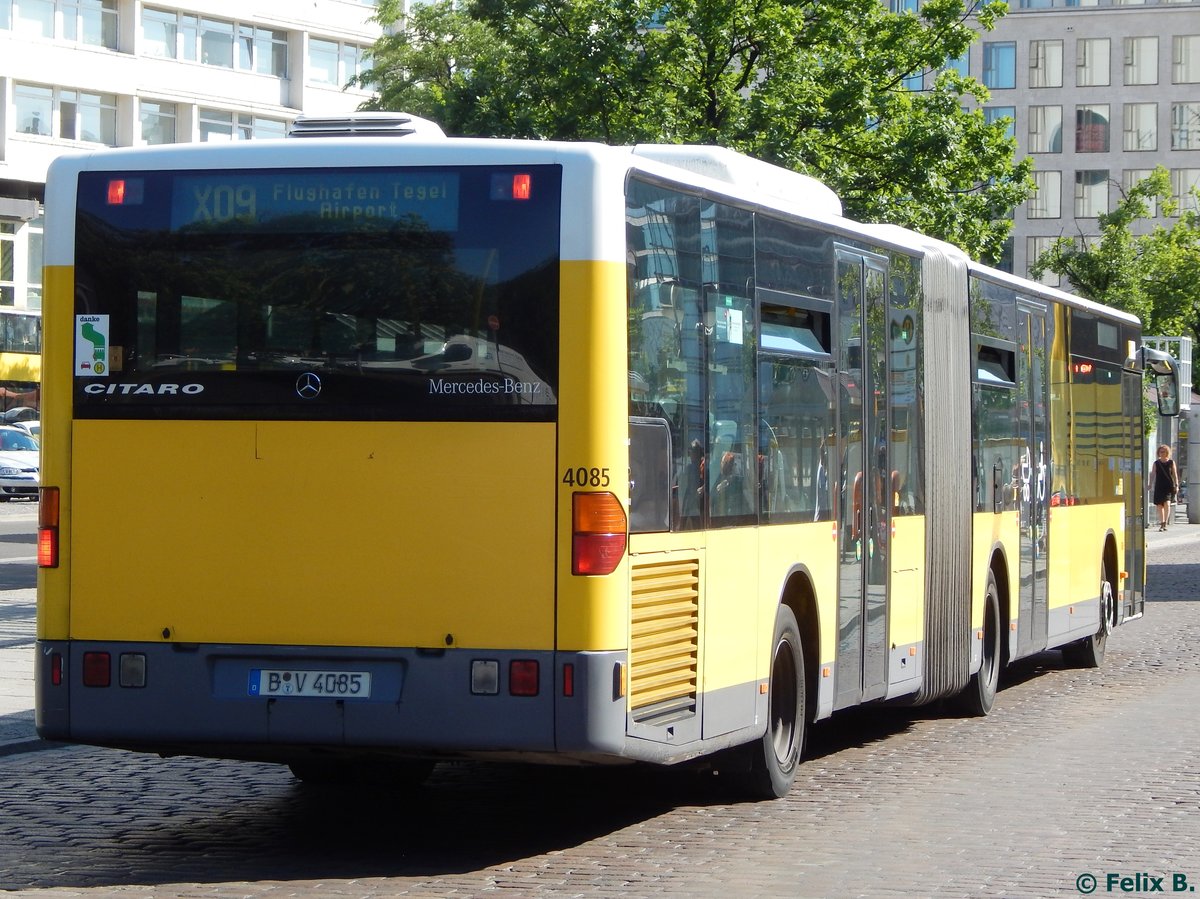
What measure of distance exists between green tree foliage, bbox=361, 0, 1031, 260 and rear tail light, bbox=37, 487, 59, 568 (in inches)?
797

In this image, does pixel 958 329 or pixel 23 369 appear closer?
pixel 958 329

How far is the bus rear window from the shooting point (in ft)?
26.8

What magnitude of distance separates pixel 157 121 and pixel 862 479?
58.1 m

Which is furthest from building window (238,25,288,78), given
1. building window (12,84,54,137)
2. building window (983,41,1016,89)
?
building window (983,41,1016,89)

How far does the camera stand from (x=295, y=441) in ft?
27.5

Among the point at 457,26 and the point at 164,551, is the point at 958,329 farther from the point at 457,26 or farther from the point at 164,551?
the point at 457,26

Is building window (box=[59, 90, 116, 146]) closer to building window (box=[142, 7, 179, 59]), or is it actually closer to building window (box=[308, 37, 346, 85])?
building window (box=[142, 7, 179, 59])

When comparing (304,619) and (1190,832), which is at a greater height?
(304,619)

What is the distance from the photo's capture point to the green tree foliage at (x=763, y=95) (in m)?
29.3

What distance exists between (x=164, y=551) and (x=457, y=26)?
4551cm

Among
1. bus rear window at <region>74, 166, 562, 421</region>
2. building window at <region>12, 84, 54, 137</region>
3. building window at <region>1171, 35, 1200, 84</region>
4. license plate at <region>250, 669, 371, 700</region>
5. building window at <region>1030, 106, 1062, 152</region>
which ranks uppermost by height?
building window at <region>1171, 35, 1200, 84</region>

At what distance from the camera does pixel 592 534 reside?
8039mm

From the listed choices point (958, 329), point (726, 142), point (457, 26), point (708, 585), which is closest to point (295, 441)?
point (708, 585)

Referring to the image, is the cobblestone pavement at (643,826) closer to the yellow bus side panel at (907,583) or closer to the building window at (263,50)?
the yellow bus side panel at (907,583)
